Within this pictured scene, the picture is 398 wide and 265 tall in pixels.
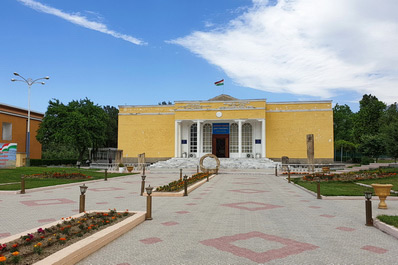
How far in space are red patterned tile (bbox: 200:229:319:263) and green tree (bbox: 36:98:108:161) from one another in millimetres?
36008

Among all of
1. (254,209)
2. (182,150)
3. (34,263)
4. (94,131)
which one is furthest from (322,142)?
(34,263)

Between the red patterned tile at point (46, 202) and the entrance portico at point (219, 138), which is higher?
the entrance portico at point (219, 138)

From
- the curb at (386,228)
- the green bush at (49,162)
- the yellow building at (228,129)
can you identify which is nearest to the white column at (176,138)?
the yellow building at (228,129)

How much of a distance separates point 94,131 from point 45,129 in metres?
6.17

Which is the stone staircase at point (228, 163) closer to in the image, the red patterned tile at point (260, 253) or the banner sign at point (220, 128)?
the banner sign at point (220, 128)

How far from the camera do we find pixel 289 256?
5301mm

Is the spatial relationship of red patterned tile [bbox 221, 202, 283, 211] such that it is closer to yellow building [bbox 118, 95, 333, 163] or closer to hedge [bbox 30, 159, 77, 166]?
yellow building [bbox 118, 95, 333, 163]

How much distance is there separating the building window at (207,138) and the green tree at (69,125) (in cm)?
1408

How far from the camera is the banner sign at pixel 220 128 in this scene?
4203cm

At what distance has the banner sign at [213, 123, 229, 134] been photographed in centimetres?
4203

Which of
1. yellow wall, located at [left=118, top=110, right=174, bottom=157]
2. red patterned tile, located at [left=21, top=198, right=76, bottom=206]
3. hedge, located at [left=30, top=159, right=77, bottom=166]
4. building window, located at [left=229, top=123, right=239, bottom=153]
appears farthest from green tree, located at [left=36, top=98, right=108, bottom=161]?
red patterned tile, located at [left=21, top=198, right=76, bottom=206]

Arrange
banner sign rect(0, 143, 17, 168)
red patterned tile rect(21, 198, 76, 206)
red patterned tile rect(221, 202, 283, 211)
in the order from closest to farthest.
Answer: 1. red patterned tile rect(221, 202, 283, 211)
2. red patterned tile rect(21, 198, 76, 206)
3. banner sign rect(0, 143, 17, 168)

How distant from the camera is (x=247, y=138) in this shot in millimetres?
42531

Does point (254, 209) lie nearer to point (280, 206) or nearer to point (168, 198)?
point (280, 206)
